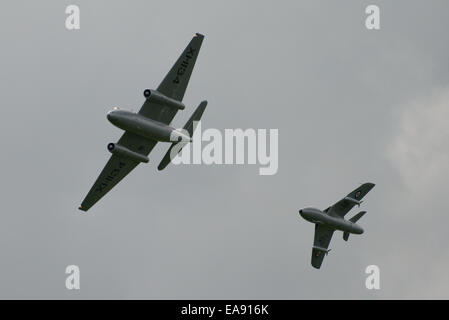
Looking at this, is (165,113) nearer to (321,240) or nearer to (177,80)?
(177,80)

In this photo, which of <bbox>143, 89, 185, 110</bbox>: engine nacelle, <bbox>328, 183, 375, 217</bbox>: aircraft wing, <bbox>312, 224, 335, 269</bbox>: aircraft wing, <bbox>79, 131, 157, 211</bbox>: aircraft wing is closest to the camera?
<bbox>143, 89, 185, 110</bbox>: engine nacelle

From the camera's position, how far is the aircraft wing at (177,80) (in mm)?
96562

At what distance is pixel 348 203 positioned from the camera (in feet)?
389

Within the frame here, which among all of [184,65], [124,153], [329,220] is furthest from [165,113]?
[329,220]

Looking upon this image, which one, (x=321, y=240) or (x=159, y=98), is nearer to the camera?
(x=159, y=98)

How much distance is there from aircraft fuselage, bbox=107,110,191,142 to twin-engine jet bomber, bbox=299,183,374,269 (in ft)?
82.4

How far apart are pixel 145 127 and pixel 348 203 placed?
33.9 metres

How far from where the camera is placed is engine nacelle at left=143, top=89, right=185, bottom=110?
3794 inches

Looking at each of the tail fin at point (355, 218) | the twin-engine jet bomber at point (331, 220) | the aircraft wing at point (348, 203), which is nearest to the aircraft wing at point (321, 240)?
the twin-engine jet bomber at point (331, 220)

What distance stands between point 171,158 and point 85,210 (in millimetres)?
13093

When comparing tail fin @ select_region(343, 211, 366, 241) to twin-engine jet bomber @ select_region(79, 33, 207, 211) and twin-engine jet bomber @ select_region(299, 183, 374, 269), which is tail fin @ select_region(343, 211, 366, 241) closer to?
twin-engine jet bomber @ select_region(299, 183, 374, 269)

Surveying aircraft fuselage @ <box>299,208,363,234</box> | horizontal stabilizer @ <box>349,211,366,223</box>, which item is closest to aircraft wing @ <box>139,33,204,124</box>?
aircraft fuselage @ <box>299,208,363,234</box>
